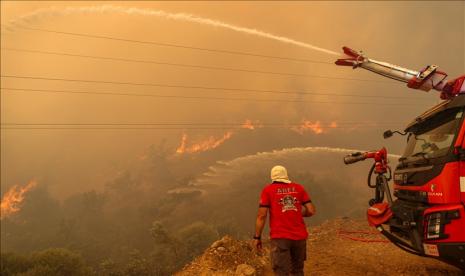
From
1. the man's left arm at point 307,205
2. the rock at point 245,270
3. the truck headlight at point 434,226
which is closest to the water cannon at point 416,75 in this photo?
the truck headlight at point 434,226

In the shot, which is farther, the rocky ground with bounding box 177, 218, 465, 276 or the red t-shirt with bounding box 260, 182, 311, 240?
the rocky ground with bounding box 177, 218, 465, 276

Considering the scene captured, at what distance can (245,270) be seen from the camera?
7488 mm

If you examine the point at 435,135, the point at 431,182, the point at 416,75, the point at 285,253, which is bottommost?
the point at 285,253

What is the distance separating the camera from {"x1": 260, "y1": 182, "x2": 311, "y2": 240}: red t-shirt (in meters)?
5.79

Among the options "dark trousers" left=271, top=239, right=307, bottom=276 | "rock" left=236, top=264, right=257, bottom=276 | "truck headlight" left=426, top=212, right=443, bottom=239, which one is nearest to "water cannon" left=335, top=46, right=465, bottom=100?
"truck headlight" left=426, top=212, right=443, bottom=239

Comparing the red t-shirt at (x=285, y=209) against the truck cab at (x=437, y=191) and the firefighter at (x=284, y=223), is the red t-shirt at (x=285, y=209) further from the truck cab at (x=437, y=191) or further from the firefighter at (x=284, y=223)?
the truck cab at (x=437, y=191)

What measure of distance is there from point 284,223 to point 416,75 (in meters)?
5.06

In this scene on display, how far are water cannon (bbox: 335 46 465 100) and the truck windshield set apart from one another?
0.51m

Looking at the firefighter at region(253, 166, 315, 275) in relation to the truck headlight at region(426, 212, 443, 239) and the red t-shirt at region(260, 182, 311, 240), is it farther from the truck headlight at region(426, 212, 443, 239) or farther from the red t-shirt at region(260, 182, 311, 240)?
the truck headlight at region(426, 212, 443, 239)

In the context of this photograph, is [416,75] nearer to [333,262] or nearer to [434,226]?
[434,226]

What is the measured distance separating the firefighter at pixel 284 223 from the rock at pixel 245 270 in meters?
1.61

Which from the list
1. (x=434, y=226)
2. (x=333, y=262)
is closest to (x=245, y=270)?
(x=333, y=262)

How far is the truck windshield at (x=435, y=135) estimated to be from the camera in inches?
240

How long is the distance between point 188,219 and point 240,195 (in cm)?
2127
